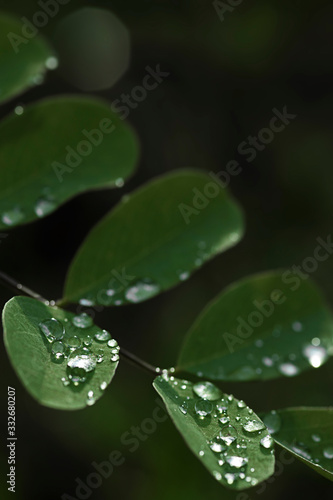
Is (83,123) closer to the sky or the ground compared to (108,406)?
closer to the sky

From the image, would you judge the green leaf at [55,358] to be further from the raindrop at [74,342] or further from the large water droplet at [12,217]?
the large water droplet at [12,217]

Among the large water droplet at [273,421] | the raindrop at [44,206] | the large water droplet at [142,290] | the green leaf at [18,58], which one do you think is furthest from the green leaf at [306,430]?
the green leaf at [18,58]

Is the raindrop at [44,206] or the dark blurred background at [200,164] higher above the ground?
the raindrop at [44,206]

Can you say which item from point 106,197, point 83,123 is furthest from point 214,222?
point 106,197

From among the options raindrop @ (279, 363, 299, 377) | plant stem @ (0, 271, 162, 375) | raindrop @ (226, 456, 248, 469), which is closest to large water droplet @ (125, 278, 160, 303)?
plant stem @ (0, 271, 162, 375)

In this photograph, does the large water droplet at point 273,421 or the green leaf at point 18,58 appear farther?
the green leaf at point 18,58

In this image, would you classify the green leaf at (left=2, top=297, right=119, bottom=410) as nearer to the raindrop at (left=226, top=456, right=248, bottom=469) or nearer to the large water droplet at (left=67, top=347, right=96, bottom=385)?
the large water droplet at (left=67, top=347, right=96, bottom=385)

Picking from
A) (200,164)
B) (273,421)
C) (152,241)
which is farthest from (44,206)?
(200,164)

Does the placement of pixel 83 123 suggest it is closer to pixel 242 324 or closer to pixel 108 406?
pixel 242 324
